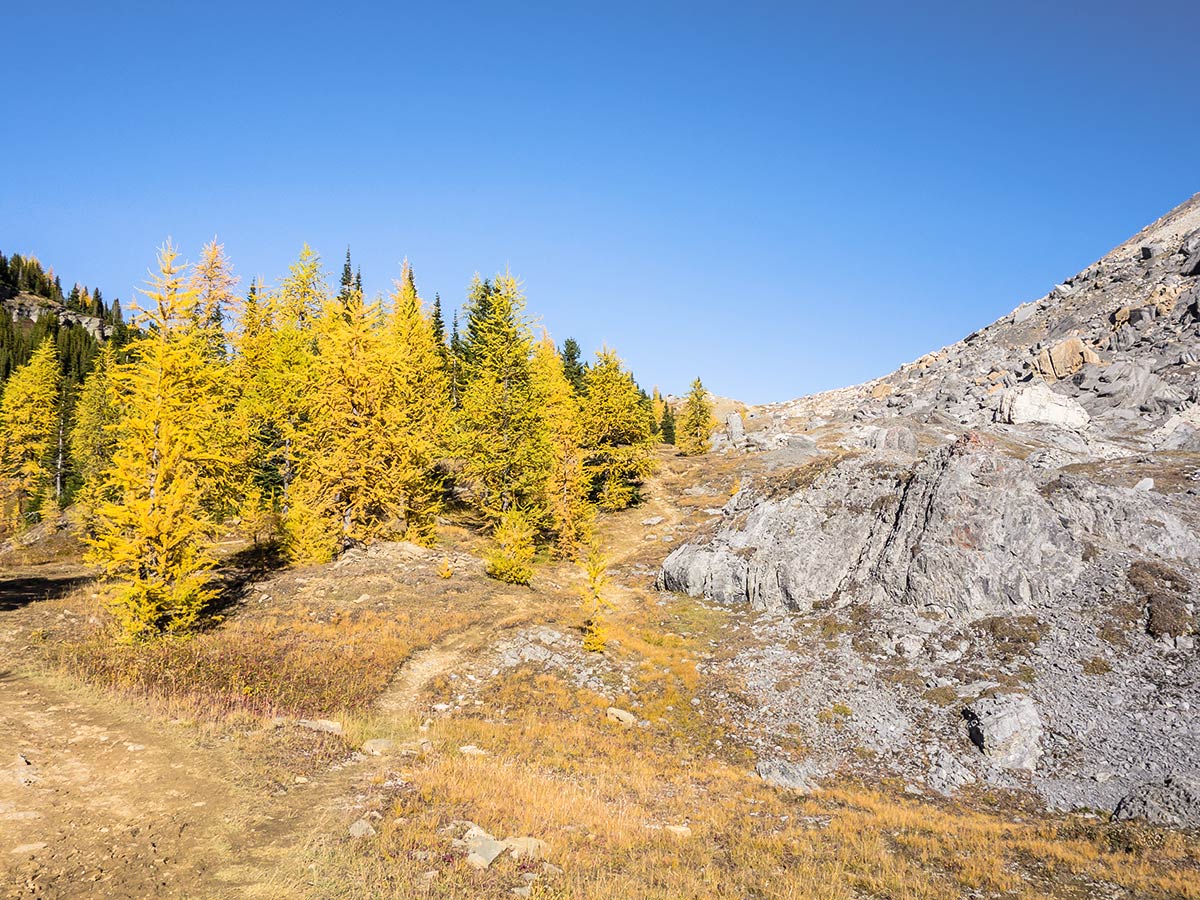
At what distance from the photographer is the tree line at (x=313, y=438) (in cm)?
1959

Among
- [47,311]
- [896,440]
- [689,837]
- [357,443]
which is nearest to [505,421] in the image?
[357,443]

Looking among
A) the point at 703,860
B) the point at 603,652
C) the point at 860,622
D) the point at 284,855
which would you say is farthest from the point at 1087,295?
the point at 284,855

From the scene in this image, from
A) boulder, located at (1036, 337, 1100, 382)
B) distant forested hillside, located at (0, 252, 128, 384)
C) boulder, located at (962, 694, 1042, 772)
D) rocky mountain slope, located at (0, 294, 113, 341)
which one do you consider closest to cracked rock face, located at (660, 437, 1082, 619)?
boulder, located at (962, 694, 1042, 772)

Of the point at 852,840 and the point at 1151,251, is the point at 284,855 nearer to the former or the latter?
the point at 852,840

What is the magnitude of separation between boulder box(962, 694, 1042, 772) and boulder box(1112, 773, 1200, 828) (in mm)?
2342

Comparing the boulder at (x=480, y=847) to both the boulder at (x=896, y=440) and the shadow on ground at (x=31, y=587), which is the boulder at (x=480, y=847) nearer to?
the shadow on ground at (x=31, y=587)

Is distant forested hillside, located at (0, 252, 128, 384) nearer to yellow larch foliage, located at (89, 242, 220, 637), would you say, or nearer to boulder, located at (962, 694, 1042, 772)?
yellow larch foliage, located at (89, 242, 220, 637)

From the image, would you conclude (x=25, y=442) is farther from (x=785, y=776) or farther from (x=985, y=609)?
(x=985, y=609)

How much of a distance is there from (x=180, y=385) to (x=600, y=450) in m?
32.0

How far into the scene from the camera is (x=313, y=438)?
31.5m

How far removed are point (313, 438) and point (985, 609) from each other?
33.5 m

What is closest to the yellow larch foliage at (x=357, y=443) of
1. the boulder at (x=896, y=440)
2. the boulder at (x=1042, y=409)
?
the boulder at (x=896, y=440)

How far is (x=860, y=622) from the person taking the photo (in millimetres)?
24625

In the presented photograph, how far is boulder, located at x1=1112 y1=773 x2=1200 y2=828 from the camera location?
43.5ft
